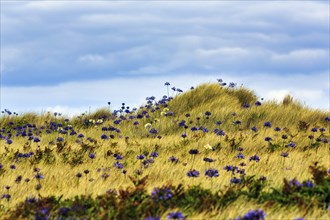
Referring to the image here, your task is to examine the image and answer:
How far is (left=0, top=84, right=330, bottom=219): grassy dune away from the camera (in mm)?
5469

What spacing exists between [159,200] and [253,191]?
1161mm

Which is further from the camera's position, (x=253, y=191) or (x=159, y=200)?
(x=253, y=191)

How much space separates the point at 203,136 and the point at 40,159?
3.69 metres

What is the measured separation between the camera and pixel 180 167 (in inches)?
328

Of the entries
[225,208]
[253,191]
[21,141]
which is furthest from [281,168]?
[21,141]

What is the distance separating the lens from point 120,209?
509 cm

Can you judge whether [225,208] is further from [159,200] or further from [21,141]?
[21,141]

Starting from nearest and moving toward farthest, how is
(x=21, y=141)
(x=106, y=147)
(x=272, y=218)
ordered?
(x=272, y=218) → (x=106, y=147) → (x=21, y=141)

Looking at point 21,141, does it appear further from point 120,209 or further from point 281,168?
point 120,209

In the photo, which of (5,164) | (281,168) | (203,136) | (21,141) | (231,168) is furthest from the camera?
(21,141)

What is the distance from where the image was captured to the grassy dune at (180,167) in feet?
17.9

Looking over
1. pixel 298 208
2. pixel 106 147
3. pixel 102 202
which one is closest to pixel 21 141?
pixel 106 147

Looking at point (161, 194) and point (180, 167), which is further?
point (180, 167)

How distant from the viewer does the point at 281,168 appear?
321 inches
